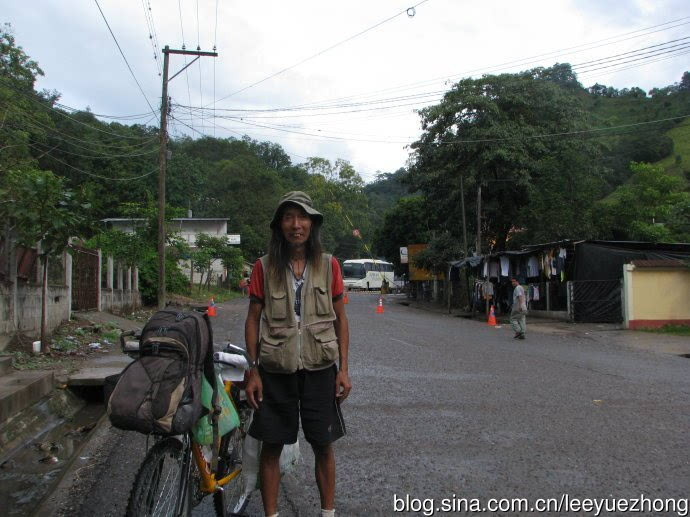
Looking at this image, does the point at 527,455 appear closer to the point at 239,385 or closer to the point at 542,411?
the point at 542,411

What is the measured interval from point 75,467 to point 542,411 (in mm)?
4784

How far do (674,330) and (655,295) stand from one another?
1.33 metres

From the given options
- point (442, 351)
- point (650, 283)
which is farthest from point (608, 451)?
→ point (650, 283)

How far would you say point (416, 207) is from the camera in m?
47.8

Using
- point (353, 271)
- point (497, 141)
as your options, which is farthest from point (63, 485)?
point (353, 271)

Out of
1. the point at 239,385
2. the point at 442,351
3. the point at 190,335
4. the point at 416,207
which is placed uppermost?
the point at 416,207

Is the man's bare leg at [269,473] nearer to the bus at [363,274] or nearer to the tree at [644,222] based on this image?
the tree at [644,222]

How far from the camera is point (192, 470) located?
3457 mm

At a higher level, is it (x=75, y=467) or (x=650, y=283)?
(x=650, y=283)

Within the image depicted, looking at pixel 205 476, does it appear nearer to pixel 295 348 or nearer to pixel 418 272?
pixel 295 348

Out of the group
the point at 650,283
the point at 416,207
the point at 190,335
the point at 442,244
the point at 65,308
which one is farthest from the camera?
the point at 416,207

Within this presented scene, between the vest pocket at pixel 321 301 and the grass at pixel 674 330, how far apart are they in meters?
17.7

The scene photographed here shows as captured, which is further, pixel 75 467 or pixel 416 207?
pixel 416 207

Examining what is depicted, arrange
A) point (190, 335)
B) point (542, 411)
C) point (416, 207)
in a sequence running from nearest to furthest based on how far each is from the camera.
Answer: point (190, 335), point (542, 411), point (416, 207)
